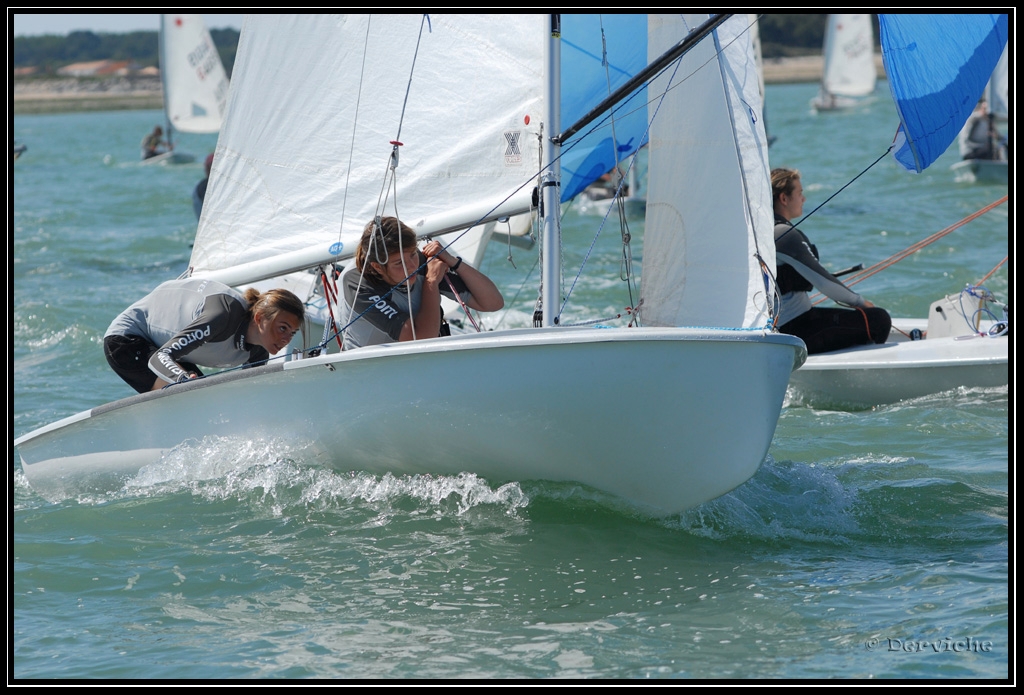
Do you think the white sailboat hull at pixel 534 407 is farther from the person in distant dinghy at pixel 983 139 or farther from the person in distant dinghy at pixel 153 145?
the person in distant dinghy at pixel 153 145

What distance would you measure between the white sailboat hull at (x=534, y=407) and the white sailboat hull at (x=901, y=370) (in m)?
2.57

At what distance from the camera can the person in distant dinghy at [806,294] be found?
6.45 metres

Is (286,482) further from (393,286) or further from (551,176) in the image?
(551,176)

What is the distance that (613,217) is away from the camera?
15102 millimetres

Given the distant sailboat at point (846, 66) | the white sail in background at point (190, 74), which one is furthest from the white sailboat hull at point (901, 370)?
the distant sailboat at point (846, 66)

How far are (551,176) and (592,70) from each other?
0.95 meters

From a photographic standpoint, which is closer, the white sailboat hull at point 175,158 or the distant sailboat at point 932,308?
the distant sailboat at point 932,308

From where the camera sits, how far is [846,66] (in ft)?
123

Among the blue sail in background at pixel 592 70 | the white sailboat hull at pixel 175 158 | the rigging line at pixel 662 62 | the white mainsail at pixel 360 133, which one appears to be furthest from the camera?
the white sailboat hull at pixel 175 158

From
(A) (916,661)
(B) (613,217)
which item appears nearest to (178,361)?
(A) (916,661)

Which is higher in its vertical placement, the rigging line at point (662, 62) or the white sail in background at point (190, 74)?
the white sail in background at point (190, 74)

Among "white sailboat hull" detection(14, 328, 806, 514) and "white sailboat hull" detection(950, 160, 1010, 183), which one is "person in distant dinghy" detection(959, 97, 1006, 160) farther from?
"white sailboat hull" detection(14, 328, 806, 514)

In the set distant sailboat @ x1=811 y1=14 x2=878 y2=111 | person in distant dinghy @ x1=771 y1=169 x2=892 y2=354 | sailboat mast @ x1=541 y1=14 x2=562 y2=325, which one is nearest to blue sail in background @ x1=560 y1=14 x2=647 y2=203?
sailboat mast @ x1=541 y1=14 x2=562 y2=325

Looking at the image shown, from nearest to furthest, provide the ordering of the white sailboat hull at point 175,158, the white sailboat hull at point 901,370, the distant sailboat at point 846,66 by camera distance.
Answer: the white sailboat hull at point 901,370 < the white sailboat hull at point 175,158 < the distant sailboat at point 846,66
